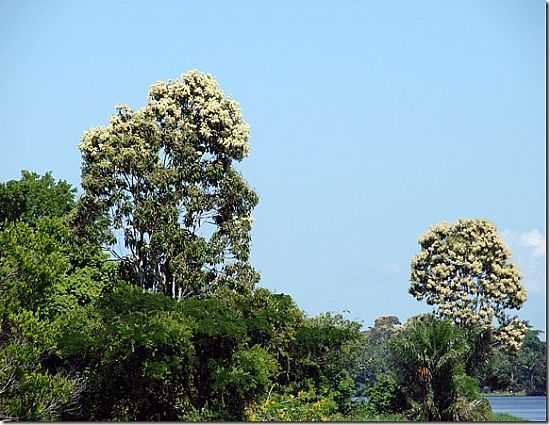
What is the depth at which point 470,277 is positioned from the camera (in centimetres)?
1758

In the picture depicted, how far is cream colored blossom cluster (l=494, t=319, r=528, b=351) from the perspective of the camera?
17188 mm

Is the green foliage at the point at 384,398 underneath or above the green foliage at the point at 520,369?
underneath

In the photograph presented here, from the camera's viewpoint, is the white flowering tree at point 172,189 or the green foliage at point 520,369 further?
the green foliage at point 520,369

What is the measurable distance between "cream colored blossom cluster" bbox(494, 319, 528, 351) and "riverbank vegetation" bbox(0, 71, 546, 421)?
295 centimetres

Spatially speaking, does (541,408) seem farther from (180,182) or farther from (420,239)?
(180,182)

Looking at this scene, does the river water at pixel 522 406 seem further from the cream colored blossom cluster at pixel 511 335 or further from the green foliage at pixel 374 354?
the green foliage at pixel 374 354

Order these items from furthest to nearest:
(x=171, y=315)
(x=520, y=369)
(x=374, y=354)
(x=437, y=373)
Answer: (x=374, y=354) → (x=520, y=369) → (x=437, y=373) → (x=171, y=315)

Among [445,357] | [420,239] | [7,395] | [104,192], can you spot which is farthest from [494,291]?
[7,395]

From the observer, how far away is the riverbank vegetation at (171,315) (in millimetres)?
10466

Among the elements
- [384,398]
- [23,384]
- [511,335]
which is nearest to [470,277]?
[511,335]

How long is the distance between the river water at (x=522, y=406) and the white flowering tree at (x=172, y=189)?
4004 mm

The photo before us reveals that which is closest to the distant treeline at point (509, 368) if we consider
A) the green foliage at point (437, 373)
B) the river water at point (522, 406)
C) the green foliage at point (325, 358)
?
the river water at point (522, 406)

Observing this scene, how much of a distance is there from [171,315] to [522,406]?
721cm

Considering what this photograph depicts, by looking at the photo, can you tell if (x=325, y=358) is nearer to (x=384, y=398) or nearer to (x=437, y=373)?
(x=384, y=398)
